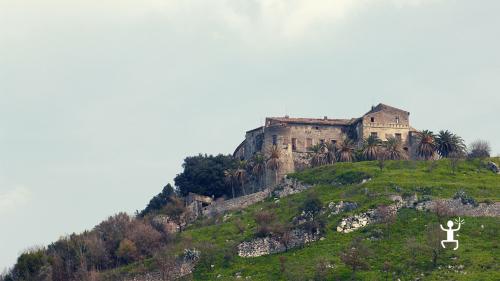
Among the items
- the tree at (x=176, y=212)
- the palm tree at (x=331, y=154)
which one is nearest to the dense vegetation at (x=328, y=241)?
the tree at (x=176, y=212)

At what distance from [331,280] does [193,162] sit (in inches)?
1606

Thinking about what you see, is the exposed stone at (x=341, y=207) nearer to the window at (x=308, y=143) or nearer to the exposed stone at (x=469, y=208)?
the exposed stone at (x=469, y=208)

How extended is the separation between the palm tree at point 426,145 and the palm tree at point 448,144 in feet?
2.37

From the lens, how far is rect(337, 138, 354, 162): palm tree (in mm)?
147500

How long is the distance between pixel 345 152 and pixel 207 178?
52.9 feet

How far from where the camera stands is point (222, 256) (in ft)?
422

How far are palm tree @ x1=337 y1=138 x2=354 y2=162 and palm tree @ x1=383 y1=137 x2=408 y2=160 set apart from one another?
12.6 feet

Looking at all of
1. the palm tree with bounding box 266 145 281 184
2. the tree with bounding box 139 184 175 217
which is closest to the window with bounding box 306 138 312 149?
the palm tree with bounding box 266 145 281 184

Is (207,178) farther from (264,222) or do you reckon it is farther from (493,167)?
(493,167)

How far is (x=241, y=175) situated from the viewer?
148 metres

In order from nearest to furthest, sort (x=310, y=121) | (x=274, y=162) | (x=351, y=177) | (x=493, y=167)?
(x=351, y=177) < (x=493, y=167) < (x=274, y=162) < (x=310, y=121)

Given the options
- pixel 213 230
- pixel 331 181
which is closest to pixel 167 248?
pixel 213 230

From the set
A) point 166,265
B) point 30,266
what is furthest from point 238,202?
point 30,266

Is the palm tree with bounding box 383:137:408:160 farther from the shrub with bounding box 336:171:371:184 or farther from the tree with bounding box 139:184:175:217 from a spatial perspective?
A: the tree with bounding box 139:184:175:217
